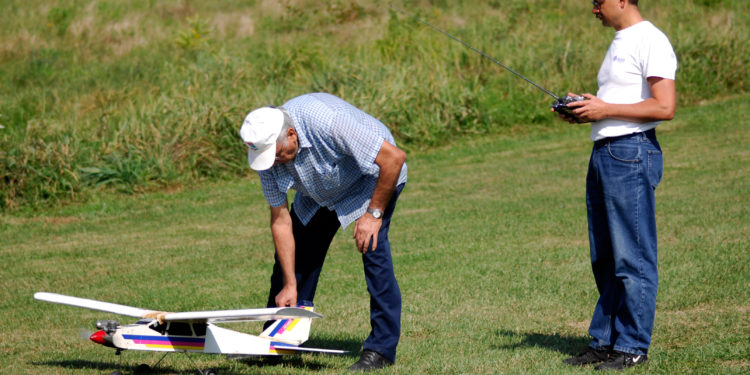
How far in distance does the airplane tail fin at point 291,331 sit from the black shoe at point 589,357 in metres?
1.53

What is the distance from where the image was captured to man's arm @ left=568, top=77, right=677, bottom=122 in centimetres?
414

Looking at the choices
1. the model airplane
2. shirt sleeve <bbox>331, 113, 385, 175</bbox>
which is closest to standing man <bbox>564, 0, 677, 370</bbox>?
shirt sleeve <bbox>331, 113, 385, 175</bbox>

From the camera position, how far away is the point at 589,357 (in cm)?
463

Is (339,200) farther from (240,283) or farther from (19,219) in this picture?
(19,219)

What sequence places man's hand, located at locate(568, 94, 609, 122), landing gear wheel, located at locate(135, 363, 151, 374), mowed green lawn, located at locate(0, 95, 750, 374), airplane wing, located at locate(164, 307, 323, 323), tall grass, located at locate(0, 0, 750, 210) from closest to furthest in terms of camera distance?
airplane wing, located at locate(164, 307, 323, 323), man's hand, located at locate(568, 94, 609, 122), landing gear wheel, located at locate(135, 363, 151, 374), mowed green lawn, located at locate(0, 95, 750, 374), tall grass, located at locate(0, 0, 750, 210)

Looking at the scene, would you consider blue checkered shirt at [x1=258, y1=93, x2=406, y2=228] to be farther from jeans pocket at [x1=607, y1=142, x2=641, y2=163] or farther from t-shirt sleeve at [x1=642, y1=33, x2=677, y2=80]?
t-shirt sleeve at [x1=642, y1=33, x2=677, y2=80]

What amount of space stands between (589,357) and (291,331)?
171 cm

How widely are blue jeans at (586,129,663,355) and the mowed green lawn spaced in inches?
11.1

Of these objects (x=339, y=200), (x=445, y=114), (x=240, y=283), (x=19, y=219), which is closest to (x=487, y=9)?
(x=445, y=114)

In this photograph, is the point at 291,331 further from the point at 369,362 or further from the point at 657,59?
the point at 657,59

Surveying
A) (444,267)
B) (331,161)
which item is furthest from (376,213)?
(444,267)

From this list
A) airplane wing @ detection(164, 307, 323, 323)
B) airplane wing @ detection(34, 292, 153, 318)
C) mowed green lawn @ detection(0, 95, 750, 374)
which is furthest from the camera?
mowed green lawn @ detection(0, 95, 750, 374)

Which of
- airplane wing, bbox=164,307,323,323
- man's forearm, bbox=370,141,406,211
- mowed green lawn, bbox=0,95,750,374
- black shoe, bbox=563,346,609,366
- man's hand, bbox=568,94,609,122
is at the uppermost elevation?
man's hand, bbox=568,94,609,122

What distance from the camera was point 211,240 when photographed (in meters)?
9.48
